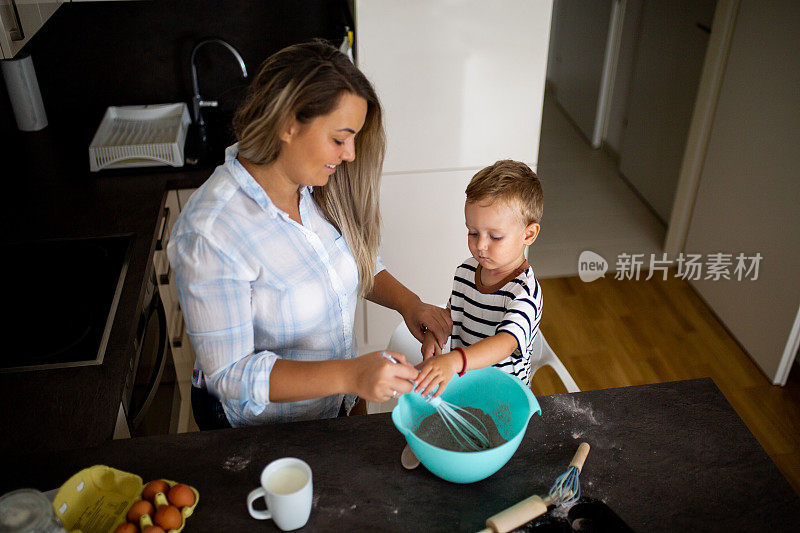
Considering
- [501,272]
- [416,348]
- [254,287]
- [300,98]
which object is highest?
[300,98]

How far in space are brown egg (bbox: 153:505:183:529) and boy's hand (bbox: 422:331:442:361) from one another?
0.58 metres

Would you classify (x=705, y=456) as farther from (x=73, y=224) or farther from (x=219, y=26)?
(x=219, y=26)

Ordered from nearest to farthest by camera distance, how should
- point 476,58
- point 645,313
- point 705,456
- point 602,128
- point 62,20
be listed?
point 705,456, point 476,58, point 62,20, point 645,313, point 602,128

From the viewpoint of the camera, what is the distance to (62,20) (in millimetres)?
2443

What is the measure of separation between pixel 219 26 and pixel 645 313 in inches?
86.2

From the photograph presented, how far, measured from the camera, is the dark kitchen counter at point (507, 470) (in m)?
1.06

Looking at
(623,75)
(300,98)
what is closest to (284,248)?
(300,98)

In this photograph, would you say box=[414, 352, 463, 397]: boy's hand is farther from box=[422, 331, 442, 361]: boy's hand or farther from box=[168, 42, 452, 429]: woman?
box=[422, 331, 442, 361]: boy's hand

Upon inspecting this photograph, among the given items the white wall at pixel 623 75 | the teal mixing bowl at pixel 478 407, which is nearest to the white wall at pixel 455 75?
the teal mixing bowl at pixel 478 407

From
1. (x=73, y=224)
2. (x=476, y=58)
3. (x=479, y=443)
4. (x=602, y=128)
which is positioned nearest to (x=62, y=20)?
(x=73, y=224)

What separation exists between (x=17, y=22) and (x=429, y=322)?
46.8 inches

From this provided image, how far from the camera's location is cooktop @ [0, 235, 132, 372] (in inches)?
57.6

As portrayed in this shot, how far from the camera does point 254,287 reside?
1.25 metres

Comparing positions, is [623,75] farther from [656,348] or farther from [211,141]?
[211,141]
